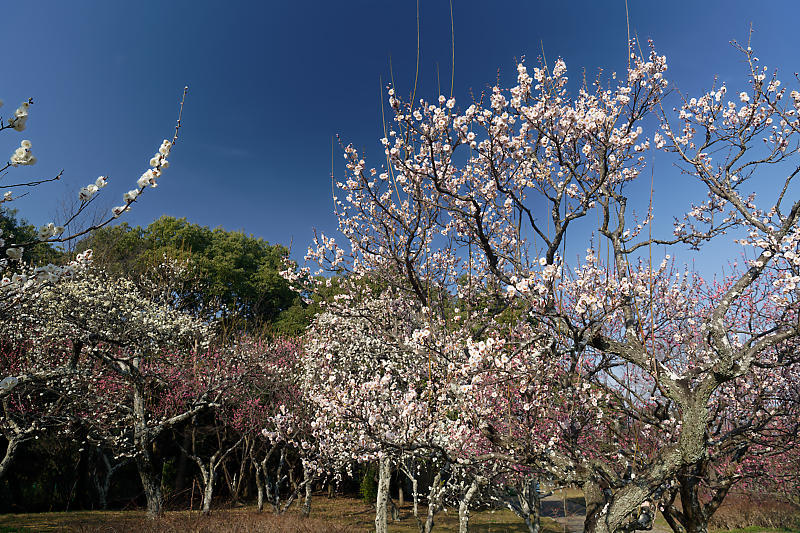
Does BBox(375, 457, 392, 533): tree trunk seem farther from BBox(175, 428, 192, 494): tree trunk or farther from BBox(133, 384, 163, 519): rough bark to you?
BBox(175, 428, 192, 494): tree trunk

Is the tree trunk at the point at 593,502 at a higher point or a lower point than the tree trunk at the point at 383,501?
higher

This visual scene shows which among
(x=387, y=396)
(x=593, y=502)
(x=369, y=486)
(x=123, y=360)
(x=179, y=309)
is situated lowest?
(x=369, y=486)

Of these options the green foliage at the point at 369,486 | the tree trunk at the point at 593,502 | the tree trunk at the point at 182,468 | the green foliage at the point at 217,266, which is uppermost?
the green foliage at the point at 217,266

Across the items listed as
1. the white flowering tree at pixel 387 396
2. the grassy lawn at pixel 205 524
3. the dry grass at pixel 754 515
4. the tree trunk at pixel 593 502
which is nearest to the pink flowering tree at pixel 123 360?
the grassy lawn at pixel 205 524

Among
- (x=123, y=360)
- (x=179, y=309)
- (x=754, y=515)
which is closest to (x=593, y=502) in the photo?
(x=123, y=360)

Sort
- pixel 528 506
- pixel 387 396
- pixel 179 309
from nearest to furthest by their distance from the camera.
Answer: pixel 387 396
pixel 528 506
pixel 179 309

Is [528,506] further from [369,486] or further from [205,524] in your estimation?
[369,486]

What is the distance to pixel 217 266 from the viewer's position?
26.9 meters

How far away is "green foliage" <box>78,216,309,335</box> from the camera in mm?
24641

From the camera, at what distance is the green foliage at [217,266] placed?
80.8ft

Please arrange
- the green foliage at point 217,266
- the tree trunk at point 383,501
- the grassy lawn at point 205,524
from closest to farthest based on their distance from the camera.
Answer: the grassy lawn at point 205,524, the tree trunk at point 383,501, the green foliage at point 217,266

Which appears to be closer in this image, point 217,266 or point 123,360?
point 123,360

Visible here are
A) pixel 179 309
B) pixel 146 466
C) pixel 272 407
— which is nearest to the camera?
pixel 146 466

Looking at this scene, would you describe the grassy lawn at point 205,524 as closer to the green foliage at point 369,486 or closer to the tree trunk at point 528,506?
the tree trunk at point 528,506
